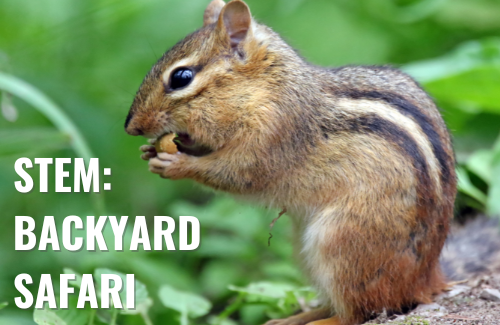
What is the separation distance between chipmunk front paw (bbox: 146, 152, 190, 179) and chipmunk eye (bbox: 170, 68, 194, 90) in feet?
1.08

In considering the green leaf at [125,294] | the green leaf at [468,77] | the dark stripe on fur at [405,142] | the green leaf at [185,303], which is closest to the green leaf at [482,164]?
the green leaf at [468,77]

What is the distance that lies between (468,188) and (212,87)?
206 centimetres

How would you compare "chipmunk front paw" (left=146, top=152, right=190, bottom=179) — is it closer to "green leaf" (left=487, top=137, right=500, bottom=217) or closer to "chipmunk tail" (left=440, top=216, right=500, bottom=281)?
"chipmunk tail" (left=440, top=216, right=500, bottom=281)

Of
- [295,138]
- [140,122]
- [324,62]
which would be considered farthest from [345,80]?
[324,62]

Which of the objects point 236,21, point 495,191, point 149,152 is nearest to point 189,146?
point 149,152

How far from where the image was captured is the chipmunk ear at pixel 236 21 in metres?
3.19

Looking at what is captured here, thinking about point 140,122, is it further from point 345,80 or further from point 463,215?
point 463,215

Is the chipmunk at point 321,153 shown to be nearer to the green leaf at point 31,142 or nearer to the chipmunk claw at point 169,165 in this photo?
the chipmunk claw at point 169,165

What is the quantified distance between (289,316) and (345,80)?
50.6 inches

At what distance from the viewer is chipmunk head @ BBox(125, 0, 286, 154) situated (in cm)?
311

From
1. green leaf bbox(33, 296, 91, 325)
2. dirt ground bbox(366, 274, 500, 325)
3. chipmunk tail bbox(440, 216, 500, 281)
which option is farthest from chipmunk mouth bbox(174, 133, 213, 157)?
chipmunk tail bbox(440, 216, 500, 281)

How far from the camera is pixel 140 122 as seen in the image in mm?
3131

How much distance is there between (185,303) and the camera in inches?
129

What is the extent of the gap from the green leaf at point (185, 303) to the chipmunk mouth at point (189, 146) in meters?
0.72
